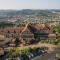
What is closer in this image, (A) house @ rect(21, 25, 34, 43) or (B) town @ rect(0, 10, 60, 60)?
(B) town @ rect(0, 10, 60, 60)

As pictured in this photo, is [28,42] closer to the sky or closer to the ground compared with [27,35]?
closer to the ground

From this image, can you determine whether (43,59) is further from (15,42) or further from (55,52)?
(15,42)

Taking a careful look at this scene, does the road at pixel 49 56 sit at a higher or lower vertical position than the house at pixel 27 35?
lower

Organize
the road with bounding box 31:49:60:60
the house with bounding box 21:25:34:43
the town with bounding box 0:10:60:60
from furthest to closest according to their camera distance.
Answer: the house with bounding box 21:25:34:43 < the town with bounding box 0:10:60:60 < the road with bounding box 31:49:60:60

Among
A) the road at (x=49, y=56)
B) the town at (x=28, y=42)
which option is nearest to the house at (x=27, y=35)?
the town at (x=28, y=42)

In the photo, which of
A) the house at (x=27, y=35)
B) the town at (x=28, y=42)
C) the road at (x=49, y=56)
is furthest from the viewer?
the house at (x=27, y=35)

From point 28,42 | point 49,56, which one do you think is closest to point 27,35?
point 28,42

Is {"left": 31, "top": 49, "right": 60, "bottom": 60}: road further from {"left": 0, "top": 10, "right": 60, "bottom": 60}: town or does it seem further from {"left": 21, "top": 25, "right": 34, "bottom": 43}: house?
{"left": 21, "top": 25, "right": 34, "bottom": 43}: house

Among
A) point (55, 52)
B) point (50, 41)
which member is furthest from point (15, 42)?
point (55, 52)

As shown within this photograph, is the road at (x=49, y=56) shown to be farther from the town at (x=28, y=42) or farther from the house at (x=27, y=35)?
the house at (x=27, y=35)

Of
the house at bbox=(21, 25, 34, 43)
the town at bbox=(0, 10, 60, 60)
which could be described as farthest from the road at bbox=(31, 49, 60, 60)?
the house at bbox=(21, 25, 34, 43)

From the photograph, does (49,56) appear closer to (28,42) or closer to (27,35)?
(28,42)
